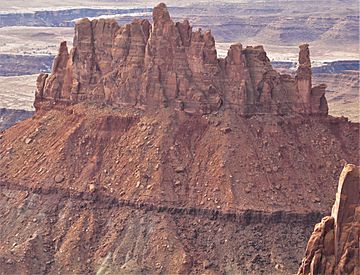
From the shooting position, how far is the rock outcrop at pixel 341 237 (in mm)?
49312

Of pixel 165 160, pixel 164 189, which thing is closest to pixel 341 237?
pixel 164 189

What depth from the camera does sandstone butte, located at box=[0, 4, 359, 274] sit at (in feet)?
287

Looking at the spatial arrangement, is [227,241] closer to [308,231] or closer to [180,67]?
[308,231]

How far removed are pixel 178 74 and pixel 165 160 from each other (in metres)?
8.70

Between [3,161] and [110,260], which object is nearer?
[110,260]

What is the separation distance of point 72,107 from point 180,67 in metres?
11.3

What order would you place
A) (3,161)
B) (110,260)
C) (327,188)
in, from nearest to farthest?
(110,260) < (327,188) < (3,161)

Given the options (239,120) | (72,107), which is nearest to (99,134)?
(72,107)

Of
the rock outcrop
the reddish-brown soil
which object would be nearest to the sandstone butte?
the reddish-brown soil

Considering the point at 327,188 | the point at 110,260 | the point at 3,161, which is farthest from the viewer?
the point at 3,161

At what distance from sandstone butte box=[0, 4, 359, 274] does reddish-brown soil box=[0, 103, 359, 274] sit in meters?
0.11

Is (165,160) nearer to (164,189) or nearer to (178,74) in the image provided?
(164,189)

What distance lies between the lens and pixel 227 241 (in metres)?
87.1

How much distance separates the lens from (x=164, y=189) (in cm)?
9138
